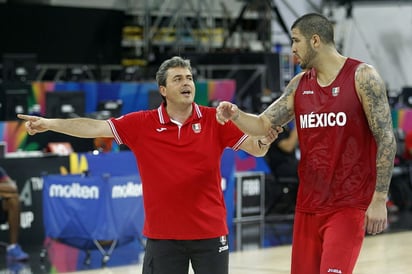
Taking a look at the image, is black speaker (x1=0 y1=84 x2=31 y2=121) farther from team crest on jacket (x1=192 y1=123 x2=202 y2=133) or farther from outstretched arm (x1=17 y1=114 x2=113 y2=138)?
team crest on jacket (x1=192 y1=123 x2=202 y2=133)

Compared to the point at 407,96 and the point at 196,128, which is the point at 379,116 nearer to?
the point at 196,128

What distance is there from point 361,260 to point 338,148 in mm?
5636

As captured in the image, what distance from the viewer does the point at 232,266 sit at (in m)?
10.3

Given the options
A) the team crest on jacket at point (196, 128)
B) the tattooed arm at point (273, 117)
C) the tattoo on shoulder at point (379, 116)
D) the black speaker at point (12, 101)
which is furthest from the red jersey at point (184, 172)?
the black speaker at point (12, 101)

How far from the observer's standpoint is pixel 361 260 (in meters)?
10.7

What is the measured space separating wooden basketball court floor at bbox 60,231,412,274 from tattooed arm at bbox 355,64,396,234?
15.4ft

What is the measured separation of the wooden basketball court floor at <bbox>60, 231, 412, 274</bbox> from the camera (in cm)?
991

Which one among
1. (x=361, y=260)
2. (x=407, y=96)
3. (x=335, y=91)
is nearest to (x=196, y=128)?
(x=335, y=91)

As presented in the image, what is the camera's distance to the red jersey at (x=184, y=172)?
561 cm

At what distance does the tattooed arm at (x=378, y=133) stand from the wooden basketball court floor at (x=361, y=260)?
15.4ft

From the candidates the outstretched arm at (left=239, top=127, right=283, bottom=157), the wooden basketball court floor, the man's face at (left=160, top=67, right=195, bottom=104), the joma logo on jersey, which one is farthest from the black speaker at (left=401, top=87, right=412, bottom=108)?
the joma logo on jersey

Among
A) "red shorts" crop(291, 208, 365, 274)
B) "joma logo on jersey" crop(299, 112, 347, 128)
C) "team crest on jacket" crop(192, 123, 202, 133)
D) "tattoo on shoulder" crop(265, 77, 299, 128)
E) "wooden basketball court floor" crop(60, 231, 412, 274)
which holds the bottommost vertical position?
"wooden basketball court floor" crop(60, 231, 412, 274)

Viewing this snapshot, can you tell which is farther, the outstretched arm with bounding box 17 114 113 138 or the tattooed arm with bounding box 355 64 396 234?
the outstretched arm with bounding box 17 114 113 138

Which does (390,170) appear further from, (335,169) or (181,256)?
(181,256)
